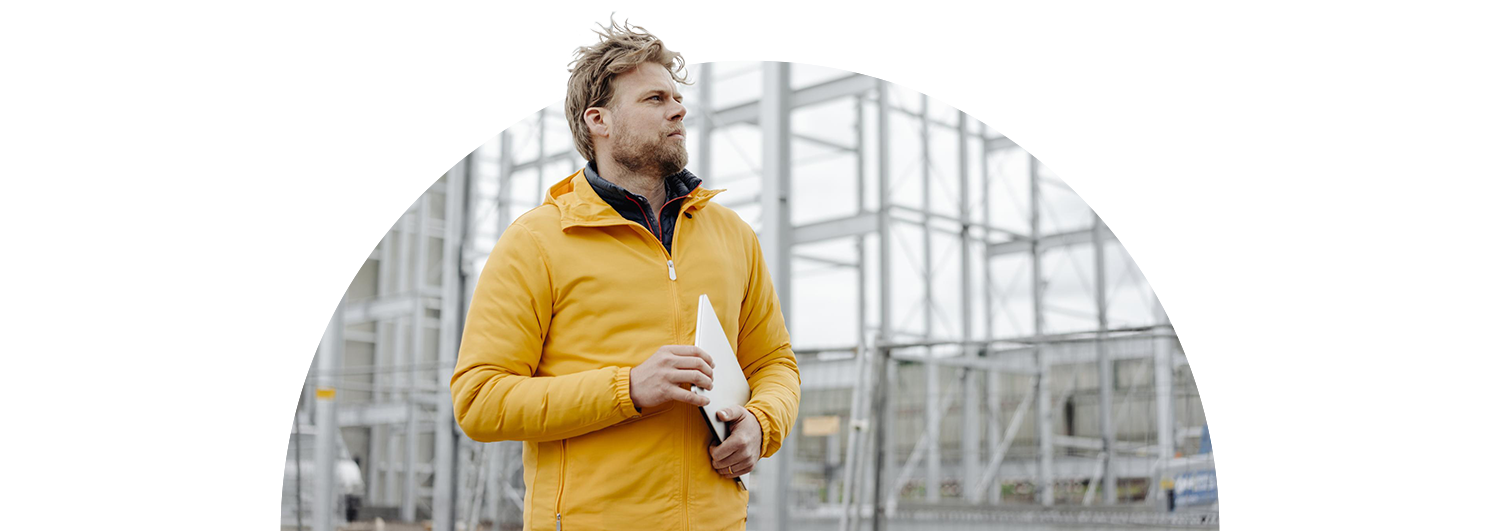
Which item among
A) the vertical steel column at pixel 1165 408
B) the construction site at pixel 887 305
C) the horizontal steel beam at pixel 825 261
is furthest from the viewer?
the horizontal steel beam at pixel 825 261

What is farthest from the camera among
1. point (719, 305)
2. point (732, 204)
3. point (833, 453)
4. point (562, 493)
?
point (833, 453)

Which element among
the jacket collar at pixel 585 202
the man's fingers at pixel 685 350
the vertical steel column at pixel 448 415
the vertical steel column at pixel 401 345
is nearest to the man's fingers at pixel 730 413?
the man's fingers at pixel 685 350

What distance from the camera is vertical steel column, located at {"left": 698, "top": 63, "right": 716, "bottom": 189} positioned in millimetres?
9914

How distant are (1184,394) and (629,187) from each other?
18.1 ft

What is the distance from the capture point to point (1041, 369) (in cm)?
1000

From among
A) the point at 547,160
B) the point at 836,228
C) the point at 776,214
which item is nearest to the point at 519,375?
the point at 776,214

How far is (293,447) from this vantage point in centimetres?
947

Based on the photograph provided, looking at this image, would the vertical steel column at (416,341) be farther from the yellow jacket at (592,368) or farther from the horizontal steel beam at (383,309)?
the yellow jacket at (592,368)

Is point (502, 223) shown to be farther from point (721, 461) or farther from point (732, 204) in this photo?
point (721, 461)

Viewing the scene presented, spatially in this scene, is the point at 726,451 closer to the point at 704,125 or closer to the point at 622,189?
the point at 622,189

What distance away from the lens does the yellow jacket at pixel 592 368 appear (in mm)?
1810

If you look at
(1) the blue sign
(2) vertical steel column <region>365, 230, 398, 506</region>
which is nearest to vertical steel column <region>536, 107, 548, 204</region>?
(2) vertical steel column <region>365, 230, 398, 506</region>

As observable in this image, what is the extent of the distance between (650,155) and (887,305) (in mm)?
8649

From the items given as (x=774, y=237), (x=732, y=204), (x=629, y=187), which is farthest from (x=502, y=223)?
(x=629, y=187)
